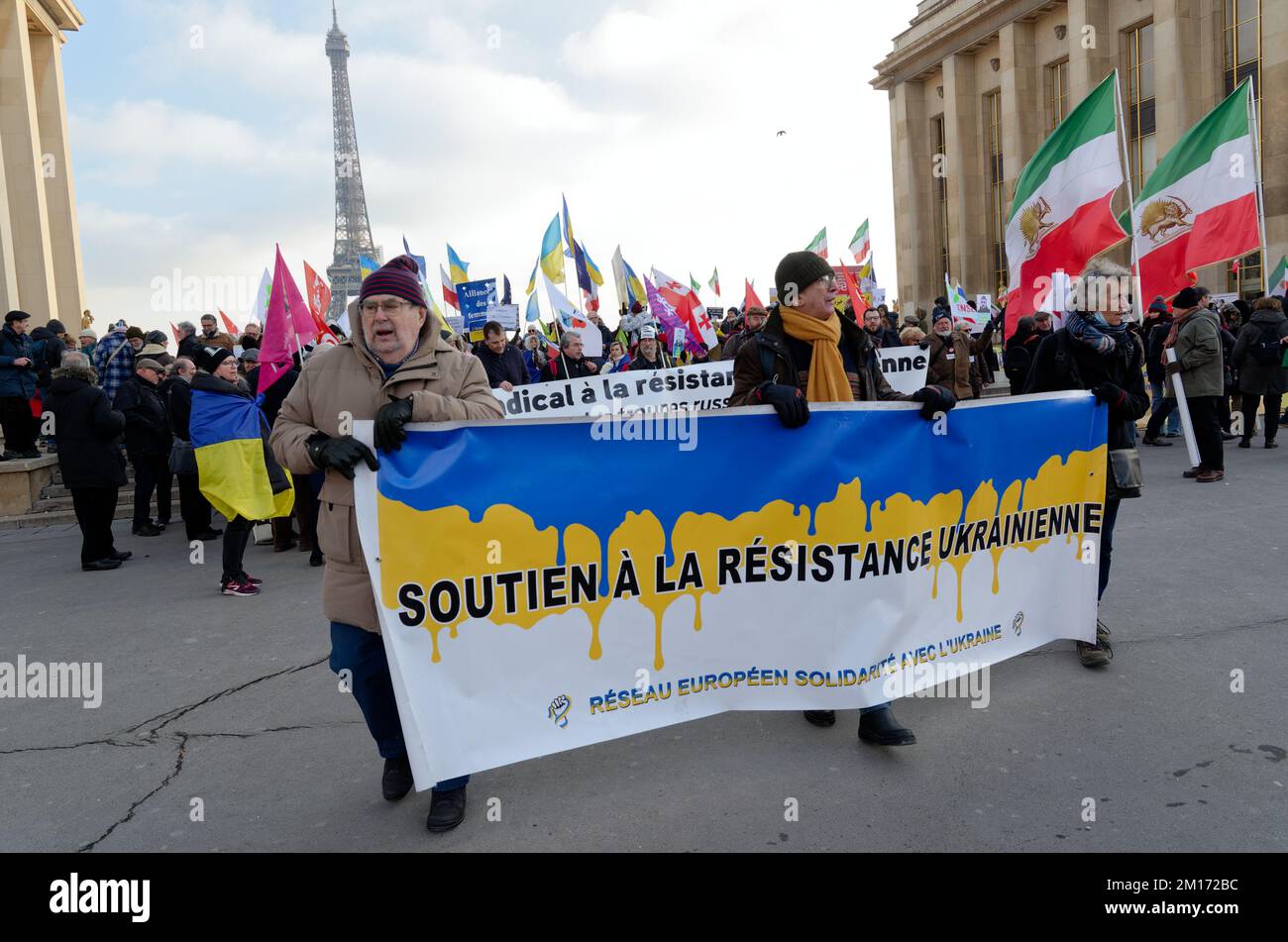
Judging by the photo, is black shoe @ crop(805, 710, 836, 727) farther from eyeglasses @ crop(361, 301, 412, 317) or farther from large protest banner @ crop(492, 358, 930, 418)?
large protest banner @ crop(492, 358, 930, 418)

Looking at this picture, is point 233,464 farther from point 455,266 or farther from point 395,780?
point 455,266

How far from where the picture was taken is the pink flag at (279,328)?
881 cm

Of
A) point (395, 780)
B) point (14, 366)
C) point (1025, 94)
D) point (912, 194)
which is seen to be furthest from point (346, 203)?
point (395, 780)

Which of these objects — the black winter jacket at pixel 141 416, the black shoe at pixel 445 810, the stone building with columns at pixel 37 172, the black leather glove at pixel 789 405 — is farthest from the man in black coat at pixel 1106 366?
the stone building with columns at pixel 37 172

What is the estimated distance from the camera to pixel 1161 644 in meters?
4.77

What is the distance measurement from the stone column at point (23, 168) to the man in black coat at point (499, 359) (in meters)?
14.4

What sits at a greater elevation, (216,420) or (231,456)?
(216,420)

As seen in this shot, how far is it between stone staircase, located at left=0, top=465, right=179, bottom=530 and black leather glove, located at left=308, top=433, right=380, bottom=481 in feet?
33.6

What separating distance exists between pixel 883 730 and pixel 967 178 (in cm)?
4265

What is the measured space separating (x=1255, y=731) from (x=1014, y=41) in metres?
40.7

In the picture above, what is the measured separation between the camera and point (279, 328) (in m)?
8.83

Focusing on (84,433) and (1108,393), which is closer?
(1108,393)

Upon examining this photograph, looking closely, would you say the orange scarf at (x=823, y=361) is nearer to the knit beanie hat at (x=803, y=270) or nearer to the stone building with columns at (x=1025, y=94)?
the knit beanie hat at (x=803, y=270)
